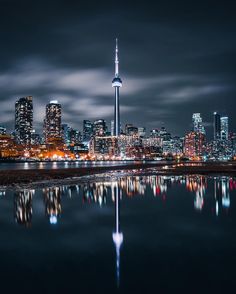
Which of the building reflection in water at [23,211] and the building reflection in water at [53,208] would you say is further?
the building reflection in water at [53,208]

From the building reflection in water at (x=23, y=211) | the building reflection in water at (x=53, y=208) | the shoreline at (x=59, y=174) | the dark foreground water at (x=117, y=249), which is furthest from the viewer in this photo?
the shoreline at (x=59, y=174)

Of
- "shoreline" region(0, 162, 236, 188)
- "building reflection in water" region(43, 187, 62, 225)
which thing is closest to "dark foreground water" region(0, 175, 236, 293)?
"building reflection in water" region(43, 187, 62, 225)

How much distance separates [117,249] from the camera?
442 inches

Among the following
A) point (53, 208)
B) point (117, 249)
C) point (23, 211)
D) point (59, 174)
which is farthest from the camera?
point (59, 174)

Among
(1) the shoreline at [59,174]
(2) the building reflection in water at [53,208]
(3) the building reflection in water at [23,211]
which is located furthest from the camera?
(1) the shoreline at [59,174]

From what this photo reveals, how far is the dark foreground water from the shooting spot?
802 cm

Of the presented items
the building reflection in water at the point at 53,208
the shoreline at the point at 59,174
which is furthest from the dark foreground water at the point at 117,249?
the shoreline at the point at 59,174

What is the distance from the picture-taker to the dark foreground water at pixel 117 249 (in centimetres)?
802

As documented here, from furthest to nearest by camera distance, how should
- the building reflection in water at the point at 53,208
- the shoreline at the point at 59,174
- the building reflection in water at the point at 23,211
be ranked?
the shoreline at the point at 59,174, the building reflection in water at the point at 53,208, the building reflection in water at the point at 23,211

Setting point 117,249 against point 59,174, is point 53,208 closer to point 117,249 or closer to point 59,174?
point 117,249

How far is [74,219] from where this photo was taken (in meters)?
17.4

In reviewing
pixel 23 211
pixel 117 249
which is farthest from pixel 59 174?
pixel 117 249

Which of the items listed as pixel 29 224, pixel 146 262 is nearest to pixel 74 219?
pixel 29 224

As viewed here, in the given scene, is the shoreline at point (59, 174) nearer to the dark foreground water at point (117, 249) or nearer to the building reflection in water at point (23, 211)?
the building reflection in water at point (23, 211)
